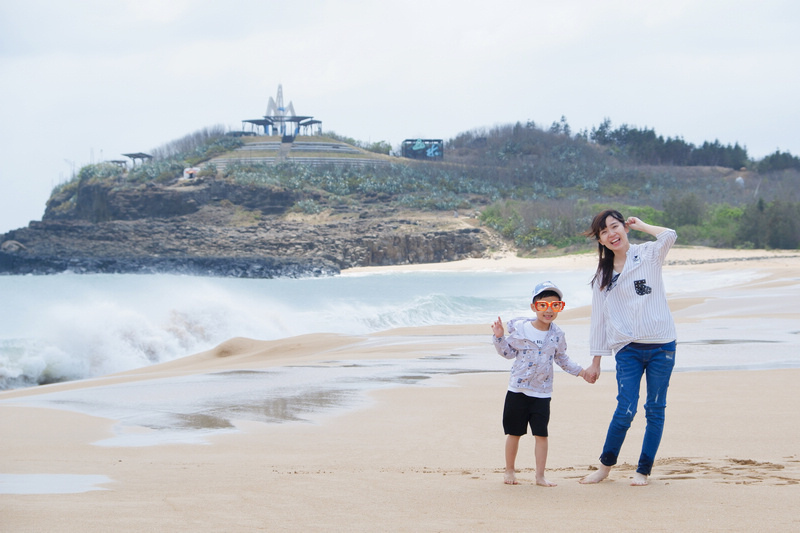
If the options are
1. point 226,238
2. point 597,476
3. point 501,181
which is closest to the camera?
point 597,476

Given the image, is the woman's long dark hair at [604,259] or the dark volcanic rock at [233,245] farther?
the dark volcanic rock at [233,245]

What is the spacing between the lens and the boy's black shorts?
185 inches

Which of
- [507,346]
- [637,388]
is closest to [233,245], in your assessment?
[507,346]

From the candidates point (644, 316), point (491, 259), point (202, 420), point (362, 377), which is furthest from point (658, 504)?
point (491, 259)

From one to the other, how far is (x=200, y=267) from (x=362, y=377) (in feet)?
193

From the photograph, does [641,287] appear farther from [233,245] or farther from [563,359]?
[233,245]

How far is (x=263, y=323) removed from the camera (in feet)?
60.8

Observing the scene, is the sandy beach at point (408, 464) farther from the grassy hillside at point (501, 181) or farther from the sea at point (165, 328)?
the grassy hillside at point (501, 181)

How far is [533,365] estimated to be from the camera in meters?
4.69

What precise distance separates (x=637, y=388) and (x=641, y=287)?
1.95ft

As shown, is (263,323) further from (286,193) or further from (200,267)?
(286,193)

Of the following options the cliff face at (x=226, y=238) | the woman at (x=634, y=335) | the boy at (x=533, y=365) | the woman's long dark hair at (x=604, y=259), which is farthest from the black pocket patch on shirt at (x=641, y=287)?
the cliff face at (x=226, y=238)

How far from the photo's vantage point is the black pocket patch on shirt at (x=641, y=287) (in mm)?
4629

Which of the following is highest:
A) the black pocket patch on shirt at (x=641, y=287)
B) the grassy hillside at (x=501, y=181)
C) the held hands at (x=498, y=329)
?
the grassy hillside at (x=501, y=181)
